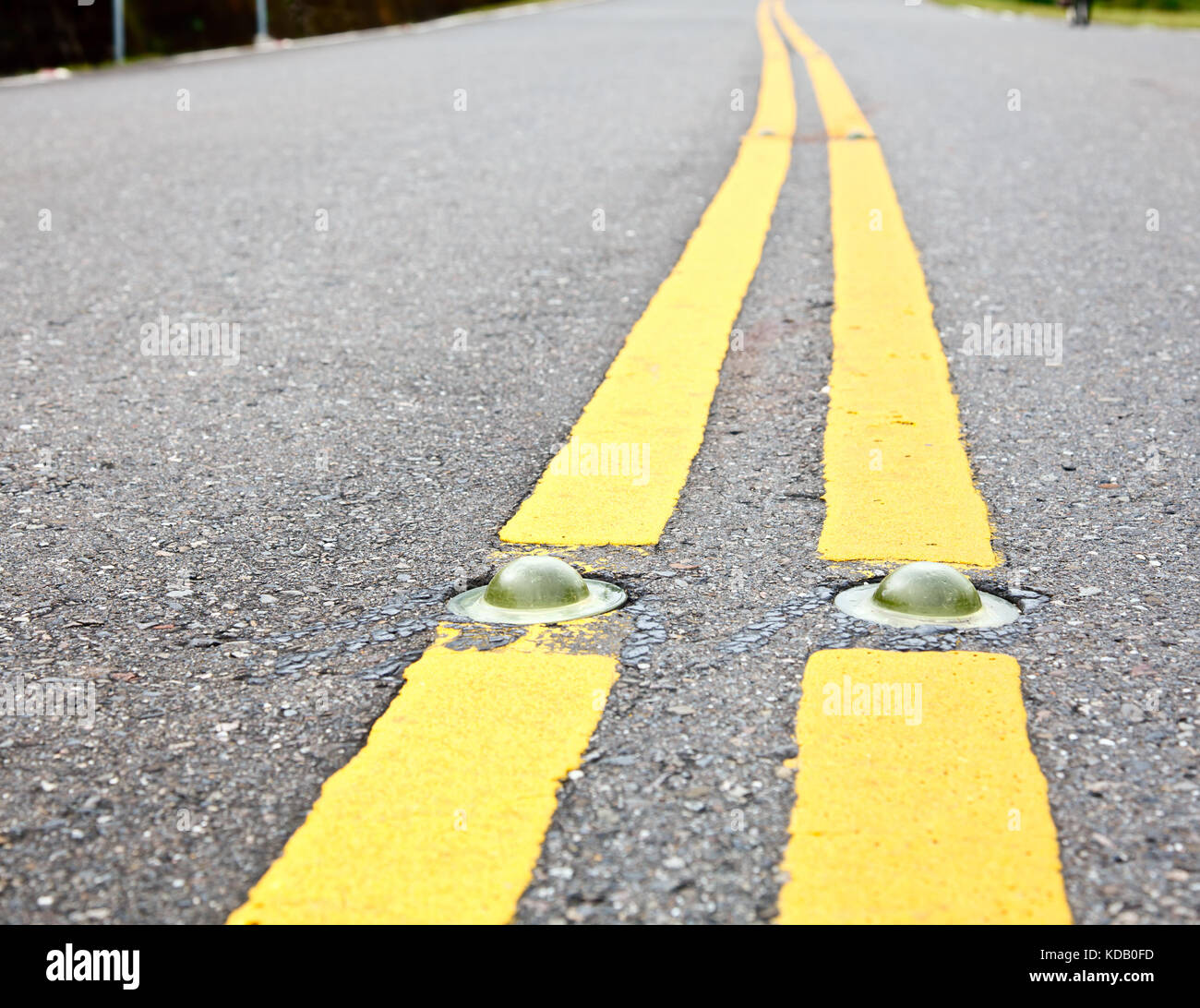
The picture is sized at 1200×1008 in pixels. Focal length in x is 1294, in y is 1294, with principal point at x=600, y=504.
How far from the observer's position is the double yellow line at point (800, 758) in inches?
48.2

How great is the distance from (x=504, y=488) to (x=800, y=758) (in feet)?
3.22

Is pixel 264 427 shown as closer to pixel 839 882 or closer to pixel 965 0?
pixel 839 882

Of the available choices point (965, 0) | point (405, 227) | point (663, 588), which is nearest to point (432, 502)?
point (663, 588)

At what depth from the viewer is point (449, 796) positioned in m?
1.37

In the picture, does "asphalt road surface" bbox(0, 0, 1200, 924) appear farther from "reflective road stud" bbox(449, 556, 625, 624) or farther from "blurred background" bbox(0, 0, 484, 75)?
"blurred background" bbox(0, 0, 484, 75)

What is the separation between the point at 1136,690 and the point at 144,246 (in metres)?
3.37

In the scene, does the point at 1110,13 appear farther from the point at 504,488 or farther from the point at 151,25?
the point at 504,488

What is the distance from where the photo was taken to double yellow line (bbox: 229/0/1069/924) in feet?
4.02

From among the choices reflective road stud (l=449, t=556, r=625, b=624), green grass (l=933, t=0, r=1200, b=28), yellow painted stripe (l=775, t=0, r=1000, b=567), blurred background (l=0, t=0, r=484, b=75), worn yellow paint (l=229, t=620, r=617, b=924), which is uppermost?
green grass (l=933, t=0, r=1200, b=28)

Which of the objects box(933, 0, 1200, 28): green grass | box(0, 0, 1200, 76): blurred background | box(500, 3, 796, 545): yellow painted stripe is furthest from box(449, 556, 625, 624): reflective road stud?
box(933, 0, 1200, 28): green grass

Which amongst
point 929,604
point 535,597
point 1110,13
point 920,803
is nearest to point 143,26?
point 535,597

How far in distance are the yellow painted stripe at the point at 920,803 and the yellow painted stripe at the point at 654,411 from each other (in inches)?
22.9

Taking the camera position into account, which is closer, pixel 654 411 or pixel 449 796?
pixel 449 796

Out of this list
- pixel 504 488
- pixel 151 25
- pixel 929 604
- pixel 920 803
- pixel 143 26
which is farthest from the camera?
pixel 151 25
